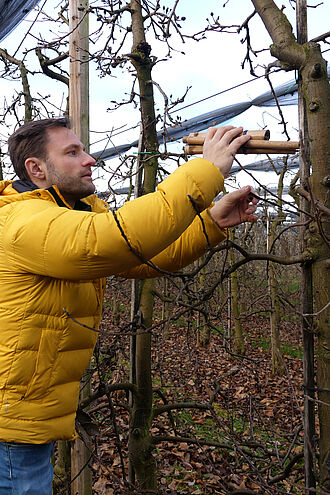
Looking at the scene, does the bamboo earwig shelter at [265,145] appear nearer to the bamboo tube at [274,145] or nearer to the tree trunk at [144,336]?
the bamboo tube at [274,145]

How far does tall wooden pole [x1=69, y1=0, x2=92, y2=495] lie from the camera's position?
2447 millimetres

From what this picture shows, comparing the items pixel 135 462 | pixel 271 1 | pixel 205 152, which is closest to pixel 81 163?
pixel 205 152

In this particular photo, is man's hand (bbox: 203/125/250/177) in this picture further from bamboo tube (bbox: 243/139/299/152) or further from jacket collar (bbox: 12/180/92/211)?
jacket collar (bbox: 12/180/92/211)

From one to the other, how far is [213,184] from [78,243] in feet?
1.74

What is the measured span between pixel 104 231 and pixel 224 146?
58 cm

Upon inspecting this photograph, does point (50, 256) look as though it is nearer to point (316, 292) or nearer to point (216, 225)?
point (216, 225)

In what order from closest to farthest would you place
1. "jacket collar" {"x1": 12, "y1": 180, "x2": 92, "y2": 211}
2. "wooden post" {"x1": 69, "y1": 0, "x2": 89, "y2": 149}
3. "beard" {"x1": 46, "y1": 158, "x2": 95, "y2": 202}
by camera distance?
"jacket collar" {"x1": 12, "y1": 180, "x2": 92, "y2": 211} → "beard" {"x1": 46, "y1": 158, "x2": 95, "y2": 202} → "wooden post" {"x1": 69, "y1": 0, "x2": 89, "y2": 149}

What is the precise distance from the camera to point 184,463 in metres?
4.15

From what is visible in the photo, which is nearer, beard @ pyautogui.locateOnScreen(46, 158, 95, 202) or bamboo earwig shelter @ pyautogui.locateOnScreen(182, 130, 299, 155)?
bamboo earwig shelter @ pyautogui.locateOnScreen(182, 130, 299, 155)

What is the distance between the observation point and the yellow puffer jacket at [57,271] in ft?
4.25

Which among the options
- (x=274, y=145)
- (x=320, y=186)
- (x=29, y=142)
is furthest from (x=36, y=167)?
(x=320, y=186)

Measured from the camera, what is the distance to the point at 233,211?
1837 millimetres

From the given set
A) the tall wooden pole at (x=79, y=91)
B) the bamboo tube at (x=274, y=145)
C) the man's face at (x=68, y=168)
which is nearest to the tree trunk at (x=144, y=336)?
the tall wooden pole at (x=79, y=91)

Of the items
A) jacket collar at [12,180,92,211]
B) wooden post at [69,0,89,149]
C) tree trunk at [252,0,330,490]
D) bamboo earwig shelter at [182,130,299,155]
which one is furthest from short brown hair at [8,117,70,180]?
tree trunk at [252,0,330,490]
